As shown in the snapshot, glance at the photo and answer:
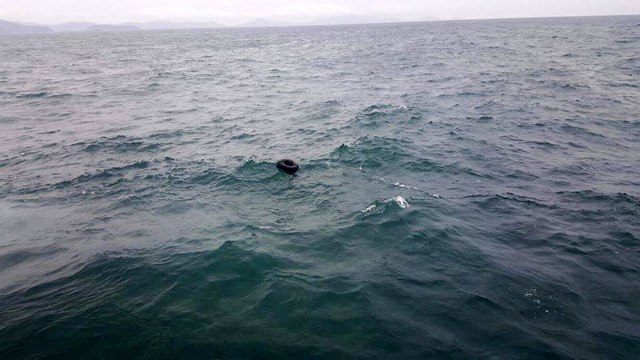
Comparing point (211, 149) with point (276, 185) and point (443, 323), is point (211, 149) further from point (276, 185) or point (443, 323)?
point (443, 323)

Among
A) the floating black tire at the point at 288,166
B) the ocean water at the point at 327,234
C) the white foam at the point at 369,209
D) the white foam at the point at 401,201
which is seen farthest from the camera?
the floating black tire at the point at 288,166

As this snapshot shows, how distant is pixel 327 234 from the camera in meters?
11.3

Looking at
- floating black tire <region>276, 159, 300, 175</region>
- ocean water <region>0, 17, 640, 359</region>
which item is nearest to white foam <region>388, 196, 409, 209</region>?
ocean water <region>0, 17, 640, 359</region>

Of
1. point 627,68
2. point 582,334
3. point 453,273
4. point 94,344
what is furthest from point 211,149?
point 627,68

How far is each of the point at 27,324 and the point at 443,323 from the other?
29.6ft

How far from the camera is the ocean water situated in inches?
295

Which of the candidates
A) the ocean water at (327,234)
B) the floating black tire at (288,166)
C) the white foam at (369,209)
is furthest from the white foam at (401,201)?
the floating black tire at (288,166)

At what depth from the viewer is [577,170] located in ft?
50.0

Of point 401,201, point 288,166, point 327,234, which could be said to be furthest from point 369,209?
point 288,166

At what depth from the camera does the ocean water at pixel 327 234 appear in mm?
7496

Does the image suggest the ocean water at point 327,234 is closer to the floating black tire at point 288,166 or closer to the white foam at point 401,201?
the white foam at point 401,201

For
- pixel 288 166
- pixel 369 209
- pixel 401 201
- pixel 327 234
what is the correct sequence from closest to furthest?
1. pixel 327 234
2. pixel 369 209
3. pixel 401 201
4. pixel 288 166

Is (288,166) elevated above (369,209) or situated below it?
above

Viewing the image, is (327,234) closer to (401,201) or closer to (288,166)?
(401,201)
